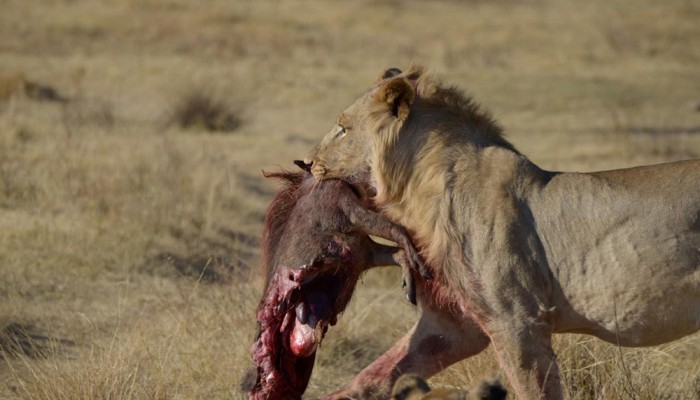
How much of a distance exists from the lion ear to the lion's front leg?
3.01 ft

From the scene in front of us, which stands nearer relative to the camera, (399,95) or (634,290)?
(634,290)

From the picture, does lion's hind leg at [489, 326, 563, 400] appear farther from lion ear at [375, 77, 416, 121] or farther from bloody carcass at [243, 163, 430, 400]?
lion ear at [375, 77, 416, 121]

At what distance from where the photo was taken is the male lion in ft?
16.6

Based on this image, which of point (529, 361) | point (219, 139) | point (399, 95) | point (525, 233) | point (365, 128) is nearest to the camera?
point (529, 361)

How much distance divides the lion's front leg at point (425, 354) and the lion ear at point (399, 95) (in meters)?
0.92

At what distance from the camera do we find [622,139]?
1589cm

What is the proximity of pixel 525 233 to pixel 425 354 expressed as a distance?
2.78ft

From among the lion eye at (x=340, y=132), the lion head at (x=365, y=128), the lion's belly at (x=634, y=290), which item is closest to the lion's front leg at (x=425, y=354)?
the lion's belly at (x=634, y=290)

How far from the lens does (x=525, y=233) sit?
5.15 metres

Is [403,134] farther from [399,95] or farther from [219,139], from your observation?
[219,139]

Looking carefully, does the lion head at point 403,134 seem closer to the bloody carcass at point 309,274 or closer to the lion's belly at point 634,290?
the bloody carcass at point 309,274

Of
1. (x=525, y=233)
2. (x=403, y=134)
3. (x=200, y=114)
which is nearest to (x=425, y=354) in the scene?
(x=525, y=233)

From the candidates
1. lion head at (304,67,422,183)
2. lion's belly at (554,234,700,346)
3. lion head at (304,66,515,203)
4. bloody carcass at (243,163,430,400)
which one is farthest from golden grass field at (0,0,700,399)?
lion head at (304,67,422,183)

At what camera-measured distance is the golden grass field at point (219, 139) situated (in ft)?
22.0
